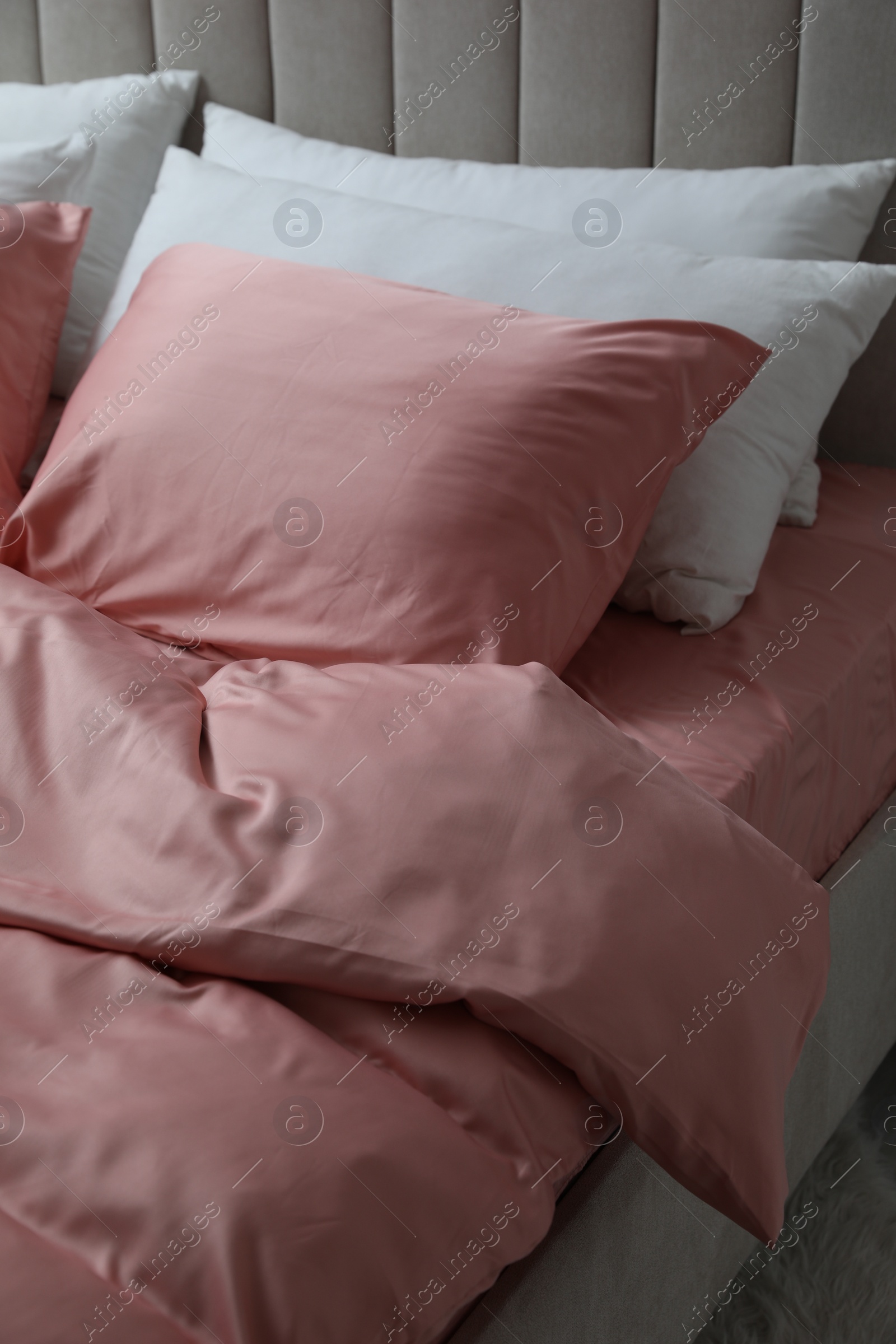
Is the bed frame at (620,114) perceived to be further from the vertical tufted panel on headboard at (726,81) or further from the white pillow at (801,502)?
the white pillow at (801,502)

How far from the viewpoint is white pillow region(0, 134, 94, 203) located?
1.60 m

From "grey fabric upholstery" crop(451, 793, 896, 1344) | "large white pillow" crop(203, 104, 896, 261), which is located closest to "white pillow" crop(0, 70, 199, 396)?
"large white pillow" crop(203, 104, 896, 261)

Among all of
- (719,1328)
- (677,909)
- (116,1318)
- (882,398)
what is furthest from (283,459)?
(719,1328)

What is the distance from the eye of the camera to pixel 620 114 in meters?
1.46

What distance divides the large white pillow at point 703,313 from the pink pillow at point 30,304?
28cm

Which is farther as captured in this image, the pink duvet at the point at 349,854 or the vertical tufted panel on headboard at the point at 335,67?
the vertical tufted panel on headboard at the point at 335,67

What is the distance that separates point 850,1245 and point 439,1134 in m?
0.78

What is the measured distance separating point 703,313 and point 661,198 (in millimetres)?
262

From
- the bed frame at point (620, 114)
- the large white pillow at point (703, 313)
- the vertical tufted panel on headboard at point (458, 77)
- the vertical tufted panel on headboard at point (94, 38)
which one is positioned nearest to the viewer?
the bed frame at point (620, 114)

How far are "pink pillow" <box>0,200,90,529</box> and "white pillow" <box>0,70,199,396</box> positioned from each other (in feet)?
0.35

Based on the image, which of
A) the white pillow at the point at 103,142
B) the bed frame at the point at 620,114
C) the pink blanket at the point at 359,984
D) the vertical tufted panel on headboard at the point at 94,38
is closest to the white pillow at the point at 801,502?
the bed frame at the point at 620,114

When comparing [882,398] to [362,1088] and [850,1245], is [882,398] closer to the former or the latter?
[850,1245]

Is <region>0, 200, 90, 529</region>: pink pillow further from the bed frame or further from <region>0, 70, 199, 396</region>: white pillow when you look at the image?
the bed frame

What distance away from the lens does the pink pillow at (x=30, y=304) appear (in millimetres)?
1386
